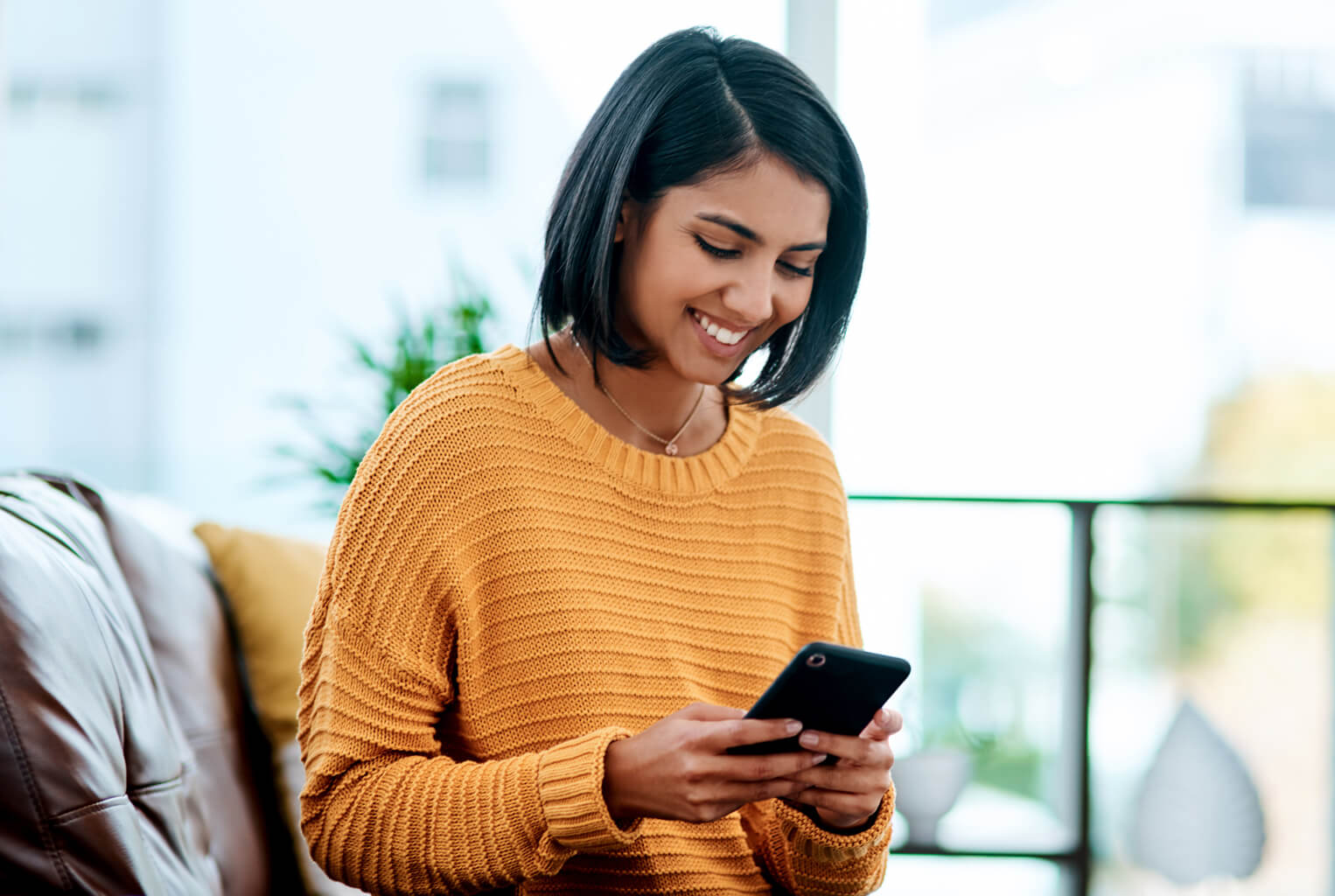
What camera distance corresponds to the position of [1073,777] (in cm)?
229

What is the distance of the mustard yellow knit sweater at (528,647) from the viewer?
1064 millimetres

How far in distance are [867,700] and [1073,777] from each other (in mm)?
1505

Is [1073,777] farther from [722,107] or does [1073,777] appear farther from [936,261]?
[722,107]

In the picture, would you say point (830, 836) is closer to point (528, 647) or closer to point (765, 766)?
point (765, 766)

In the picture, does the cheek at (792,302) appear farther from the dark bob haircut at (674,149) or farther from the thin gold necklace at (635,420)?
the thin gold necklace at (635,420)

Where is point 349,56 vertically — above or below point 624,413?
above

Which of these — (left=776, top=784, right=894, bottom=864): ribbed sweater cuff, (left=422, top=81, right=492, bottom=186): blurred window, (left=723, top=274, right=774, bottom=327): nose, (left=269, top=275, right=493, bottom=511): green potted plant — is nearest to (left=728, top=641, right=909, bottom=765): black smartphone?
(left=776, top=784, right=894, bottom=864): ribbed sweater cuff

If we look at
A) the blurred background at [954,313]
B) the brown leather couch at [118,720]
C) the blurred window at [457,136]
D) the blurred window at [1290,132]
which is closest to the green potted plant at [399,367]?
the blurred background at [954,313]

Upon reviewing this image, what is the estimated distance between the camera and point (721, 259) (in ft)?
3.79

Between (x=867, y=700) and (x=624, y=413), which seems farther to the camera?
(x=624, y=413)

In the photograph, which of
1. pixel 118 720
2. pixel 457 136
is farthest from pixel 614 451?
pixel 457 136

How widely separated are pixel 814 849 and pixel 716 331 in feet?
1.81

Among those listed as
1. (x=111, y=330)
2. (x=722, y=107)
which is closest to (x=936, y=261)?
(x=722, y=107)

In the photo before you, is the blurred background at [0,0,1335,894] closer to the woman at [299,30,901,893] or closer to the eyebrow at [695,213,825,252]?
the woman at [299,30,901,893]
